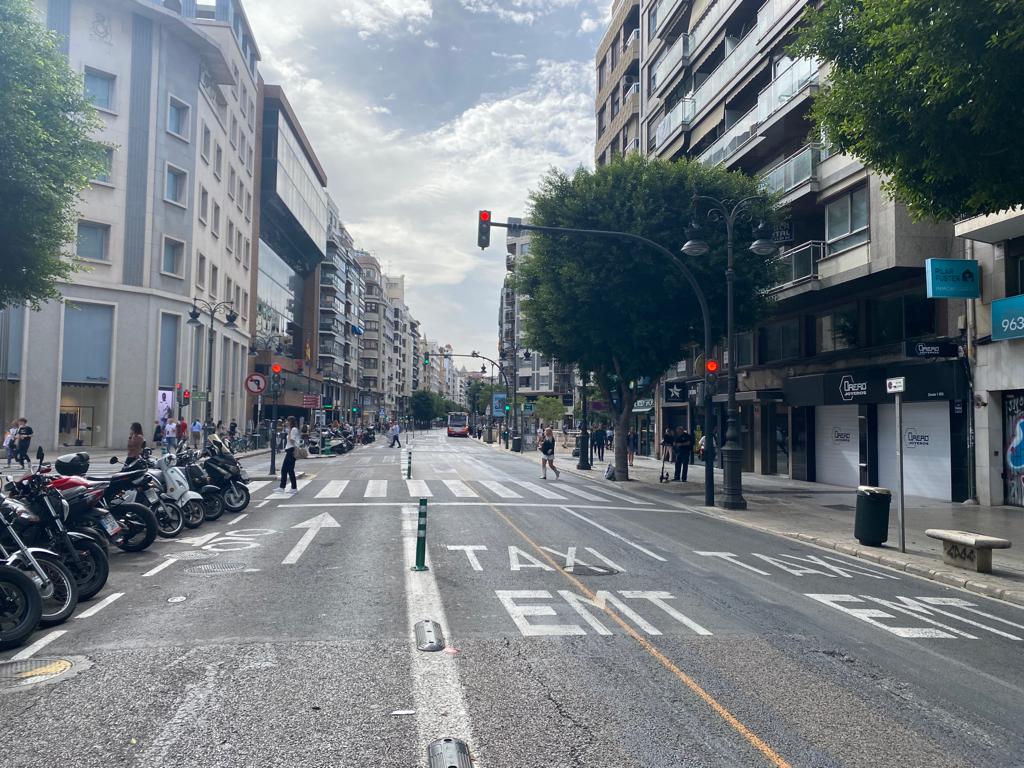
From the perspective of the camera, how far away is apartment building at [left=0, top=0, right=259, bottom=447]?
33.8 metres

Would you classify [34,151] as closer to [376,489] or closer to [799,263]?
[376,489]

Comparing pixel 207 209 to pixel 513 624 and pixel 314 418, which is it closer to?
pixel 314 418

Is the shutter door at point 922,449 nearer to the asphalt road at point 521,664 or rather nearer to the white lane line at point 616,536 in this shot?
the white lane line at point 616,536

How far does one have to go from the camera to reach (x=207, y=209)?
42406 millimetres

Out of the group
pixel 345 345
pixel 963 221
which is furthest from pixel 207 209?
pixel 345 345

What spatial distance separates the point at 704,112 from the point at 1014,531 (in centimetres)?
2128

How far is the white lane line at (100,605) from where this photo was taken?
22.6 feet

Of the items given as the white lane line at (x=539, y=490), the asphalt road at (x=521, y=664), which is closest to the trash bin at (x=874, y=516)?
the asphalt road at (x=521, y=664)

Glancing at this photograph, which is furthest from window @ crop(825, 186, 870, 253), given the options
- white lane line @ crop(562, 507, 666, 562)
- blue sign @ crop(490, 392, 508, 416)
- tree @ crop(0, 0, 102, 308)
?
blue sign @ crop(490, 392, 508, 416)

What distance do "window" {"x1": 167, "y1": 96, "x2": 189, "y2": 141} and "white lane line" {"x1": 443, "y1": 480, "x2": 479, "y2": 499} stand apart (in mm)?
27096

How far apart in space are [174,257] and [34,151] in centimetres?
2850

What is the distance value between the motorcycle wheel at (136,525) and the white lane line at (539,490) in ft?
32.8

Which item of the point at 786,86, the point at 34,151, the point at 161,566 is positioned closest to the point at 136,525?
the point at 161,566

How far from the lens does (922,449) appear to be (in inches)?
789
